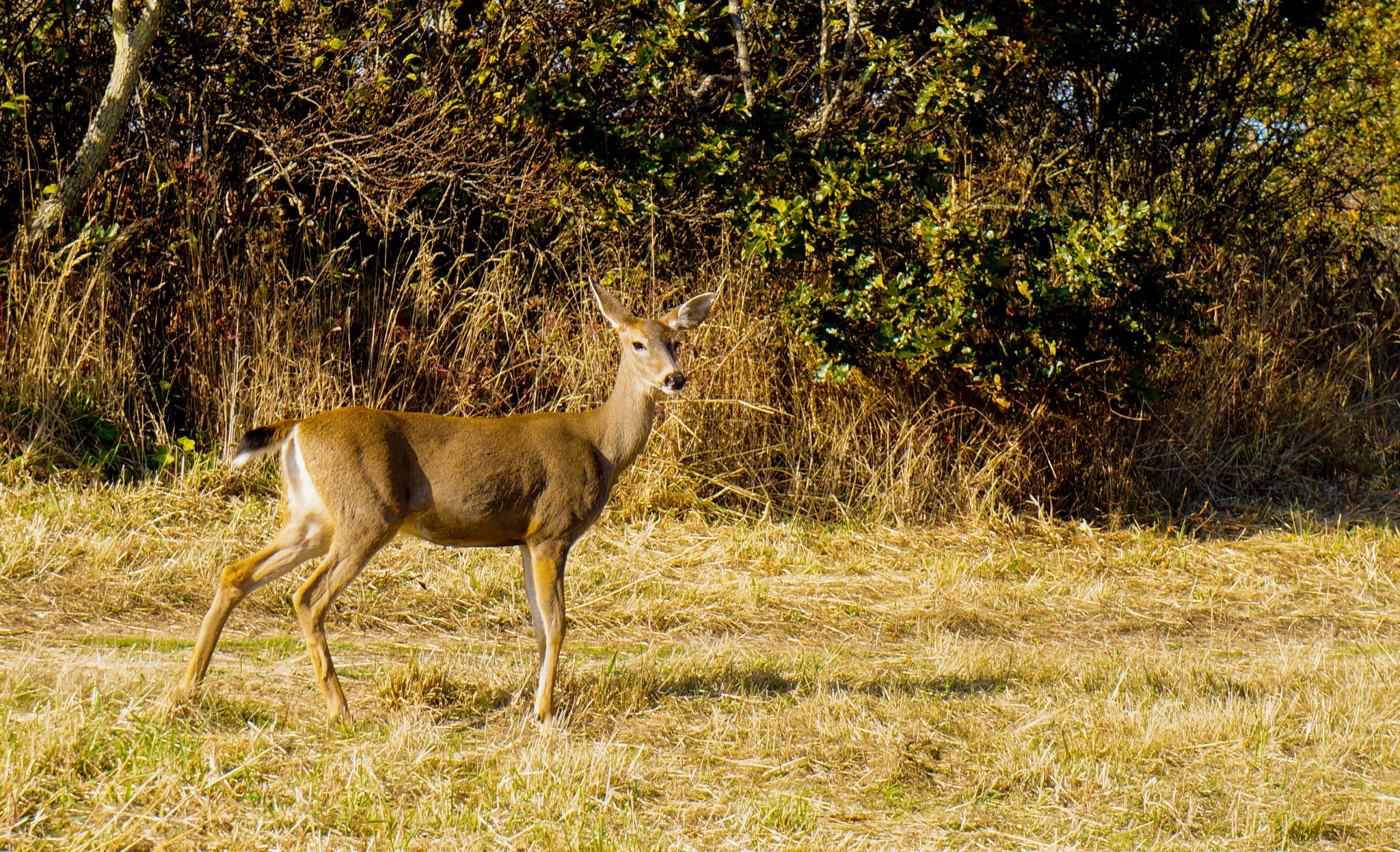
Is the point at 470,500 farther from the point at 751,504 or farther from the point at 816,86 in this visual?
the point at 816,86

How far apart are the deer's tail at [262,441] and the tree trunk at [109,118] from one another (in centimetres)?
422

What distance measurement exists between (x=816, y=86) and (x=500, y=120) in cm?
228

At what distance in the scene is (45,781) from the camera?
3865 mm

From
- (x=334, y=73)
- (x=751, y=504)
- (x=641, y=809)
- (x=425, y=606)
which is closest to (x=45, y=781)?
(x=641, y=809)

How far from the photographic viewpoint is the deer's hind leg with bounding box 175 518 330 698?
4.78m

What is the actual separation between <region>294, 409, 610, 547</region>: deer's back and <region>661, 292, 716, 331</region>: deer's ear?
2.73ft

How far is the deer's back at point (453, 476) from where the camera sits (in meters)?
4.90

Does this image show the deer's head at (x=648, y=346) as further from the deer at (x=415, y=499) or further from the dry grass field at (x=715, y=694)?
the dry grass field at (x=715, y=694)

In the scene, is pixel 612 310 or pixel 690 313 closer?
pixel 612 310

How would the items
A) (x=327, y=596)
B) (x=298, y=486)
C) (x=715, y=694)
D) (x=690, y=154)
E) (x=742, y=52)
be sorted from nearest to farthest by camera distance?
(x=327, y=596) < (x=298, y=486) < (x=715, y=694) < (x=690, y=154) < (x=742, y=52)

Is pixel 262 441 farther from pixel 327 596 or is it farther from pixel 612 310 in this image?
pixel 612 310

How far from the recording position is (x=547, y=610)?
5.12 meters

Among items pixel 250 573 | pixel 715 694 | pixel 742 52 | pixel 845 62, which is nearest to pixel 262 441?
pixel 250 573

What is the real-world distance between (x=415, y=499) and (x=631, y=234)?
4.60 metres
